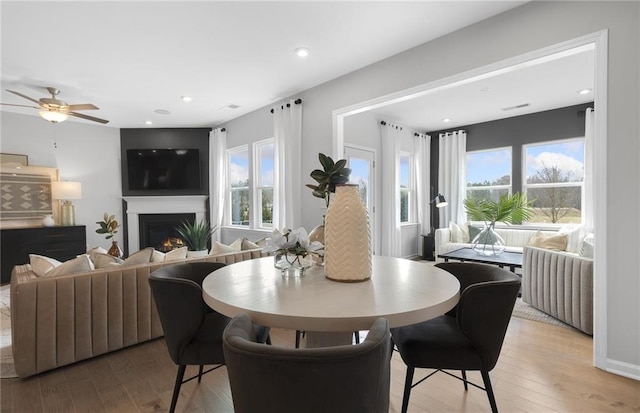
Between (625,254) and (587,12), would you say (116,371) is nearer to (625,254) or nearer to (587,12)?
(625,254)

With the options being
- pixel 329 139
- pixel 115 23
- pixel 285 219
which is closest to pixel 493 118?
pixel 329 139

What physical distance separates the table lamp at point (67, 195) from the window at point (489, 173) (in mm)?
7034

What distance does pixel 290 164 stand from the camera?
420 centimetres

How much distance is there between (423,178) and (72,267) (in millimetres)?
5760

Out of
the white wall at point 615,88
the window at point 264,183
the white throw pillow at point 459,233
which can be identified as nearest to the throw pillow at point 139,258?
the window at point 264,183

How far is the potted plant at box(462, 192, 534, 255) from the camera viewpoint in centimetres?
451

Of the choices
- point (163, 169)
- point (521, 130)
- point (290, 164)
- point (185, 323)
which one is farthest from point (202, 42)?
point (521, 130)

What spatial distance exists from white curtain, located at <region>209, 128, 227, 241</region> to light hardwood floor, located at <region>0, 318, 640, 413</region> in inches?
144

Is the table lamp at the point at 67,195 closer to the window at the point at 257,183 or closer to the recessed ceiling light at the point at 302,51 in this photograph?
the window at the point at 257,183

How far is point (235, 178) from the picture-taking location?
5.79m

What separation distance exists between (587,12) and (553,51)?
0.88 ft

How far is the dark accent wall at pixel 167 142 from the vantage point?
19.8ft

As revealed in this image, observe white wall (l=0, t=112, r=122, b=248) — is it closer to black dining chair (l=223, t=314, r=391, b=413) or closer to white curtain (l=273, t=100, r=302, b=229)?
white curtain (l=273, t=100, r=302, b=229)

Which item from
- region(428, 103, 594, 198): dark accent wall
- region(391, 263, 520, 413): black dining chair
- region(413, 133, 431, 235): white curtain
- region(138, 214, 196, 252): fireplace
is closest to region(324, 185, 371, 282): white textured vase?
region(391, 263, 520, 413): black dining chair
